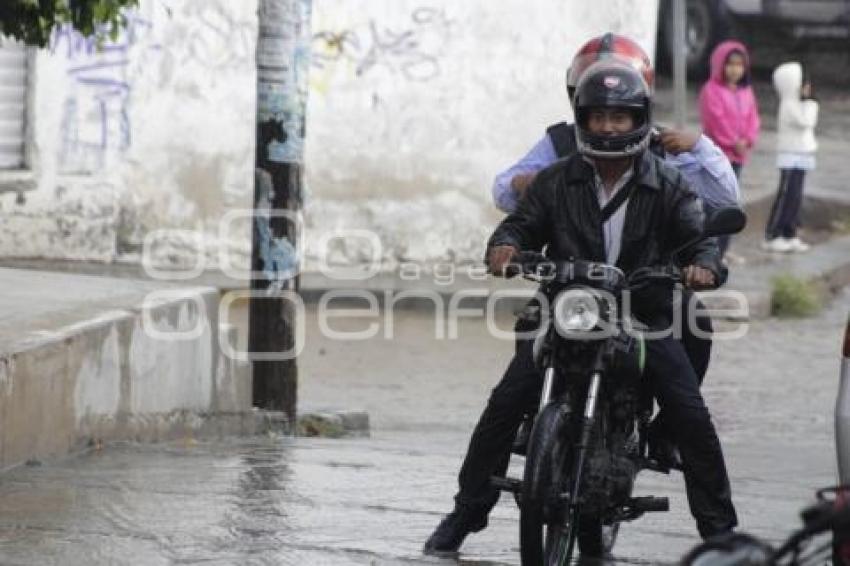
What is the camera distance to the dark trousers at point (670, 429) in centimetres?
666

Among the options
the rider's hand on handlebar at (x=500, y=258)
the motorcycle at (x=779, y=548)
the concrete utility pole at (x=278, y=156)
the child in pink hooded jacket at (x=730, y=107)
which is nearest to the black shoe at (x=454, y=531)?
the rider's hand on handlebar at (x=500, y=258)

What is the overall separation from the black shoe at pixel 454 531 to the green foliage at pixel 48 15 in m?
2.25

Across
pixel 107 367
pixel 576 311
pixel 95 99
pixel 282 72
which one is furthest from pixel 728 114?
pixel 576 311

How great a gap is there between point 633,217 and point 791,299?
9652 mm

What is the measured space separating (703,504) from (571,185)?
3.70 ft

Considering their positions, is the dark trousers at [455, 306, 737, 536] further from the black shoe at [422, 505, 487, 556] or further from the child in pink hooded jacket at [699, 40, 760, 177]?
the child in pink hooded jacket at [699, 40, 760, 177]

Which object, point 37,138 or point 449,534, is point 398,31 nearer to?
point 37,138

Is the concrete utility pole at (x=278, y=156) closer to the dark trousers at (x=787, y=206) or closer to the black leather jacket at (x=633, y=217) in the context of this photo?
the black leather jacket at (x=633, y=217)

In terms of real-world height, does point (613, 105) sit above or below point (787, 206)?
above

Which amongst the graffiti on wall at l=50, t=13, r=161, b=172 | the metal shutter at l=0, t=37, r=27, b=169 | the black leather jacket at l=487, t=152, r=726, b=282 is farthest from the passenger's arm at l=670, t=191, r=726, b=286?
the metal shutter at l=0, t=37, r=27, b=169

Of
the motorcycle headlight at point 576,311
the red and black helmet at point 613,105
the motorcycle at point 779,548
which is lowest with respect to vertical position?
the motorcycle at point 779,548

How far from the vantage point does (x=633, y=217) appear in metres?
6.68

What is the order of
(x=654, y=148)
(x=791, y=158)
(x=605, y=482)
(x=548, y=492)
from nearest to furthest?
(x=548, y=492), (x=605, y=482), (x=654, y=148), (x=791, y=158)

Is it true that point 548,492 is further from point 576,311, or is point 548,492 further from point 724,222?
point 724,222
